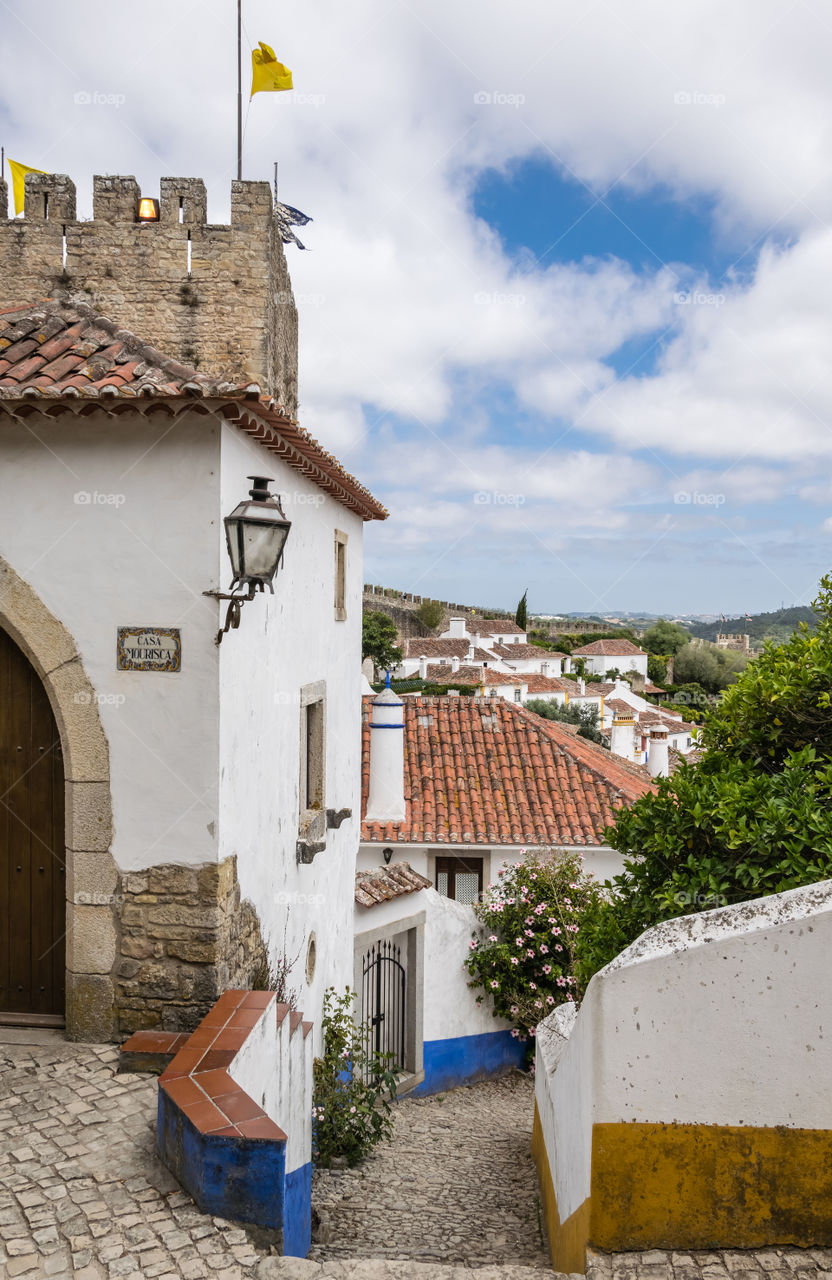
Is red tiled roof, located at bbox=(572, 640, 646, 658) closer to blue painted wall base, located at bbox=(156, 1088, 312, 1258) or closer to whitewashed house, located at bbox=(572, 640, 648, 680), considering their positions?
whitewashed house, located at bbox=(572, 640, 648, 680)

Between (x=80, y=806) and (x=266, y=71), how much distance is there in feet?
21.5

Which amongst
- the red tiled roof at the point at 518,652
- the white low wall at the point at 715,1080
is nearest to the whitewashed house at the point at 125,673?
the white low wall at the point at 715,1080

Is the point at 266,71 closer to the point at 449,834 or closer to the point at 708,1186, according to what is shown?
the point at 708,1186

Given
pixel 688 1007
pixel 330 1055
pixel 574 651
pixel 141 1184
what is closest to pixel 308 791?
pixel 330 1055

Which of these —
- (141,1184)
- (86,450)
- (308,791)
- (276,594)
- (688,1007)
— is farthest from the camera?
(308,791)

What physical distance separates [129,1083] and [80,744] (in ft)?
Answer: 6.10

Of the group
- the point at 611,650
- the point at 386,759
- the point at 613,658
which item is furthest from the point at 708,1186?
the point at 611,650

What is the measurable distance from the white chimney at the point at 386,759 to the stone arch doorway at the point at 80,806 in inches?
243

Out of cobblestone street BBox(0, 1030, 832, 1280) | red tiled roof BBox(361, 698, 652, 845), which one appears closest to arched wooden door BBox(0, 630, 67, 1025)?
cobblestone street BBox(0, 1030, 832, 1280)

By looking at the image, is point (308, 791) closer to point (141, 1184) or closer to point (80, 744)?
point (80, 744)

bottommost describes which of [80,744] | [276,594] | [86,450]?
[80,744]

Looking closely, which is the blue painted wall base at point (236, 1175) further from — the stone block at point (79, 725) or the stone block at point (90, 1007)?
the stone block at point (79, 725)

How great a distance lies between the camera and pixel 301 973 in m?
7.37

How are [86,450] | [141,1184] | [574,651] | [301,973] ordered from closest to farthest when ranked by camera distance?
[141,1184]
[86,450]
[301,973]
[574,651]
